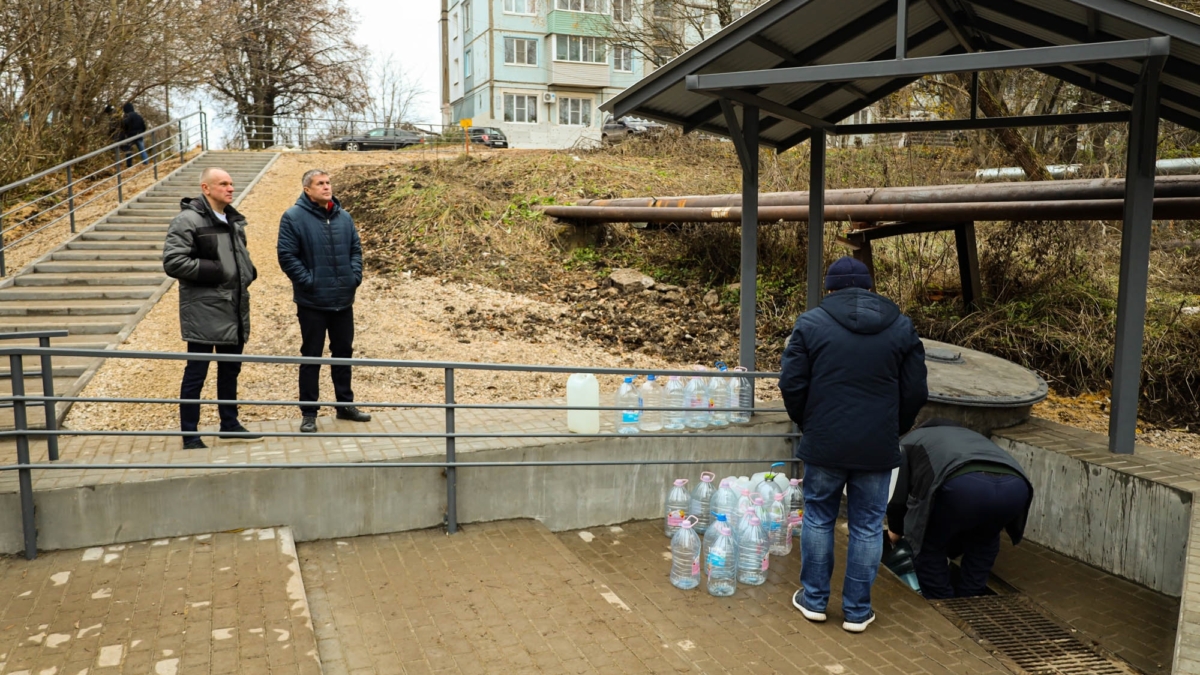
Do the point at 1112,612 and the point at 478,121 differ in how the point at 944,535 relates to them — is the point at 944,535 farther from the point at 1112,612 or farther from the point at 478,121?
the point at 478,121

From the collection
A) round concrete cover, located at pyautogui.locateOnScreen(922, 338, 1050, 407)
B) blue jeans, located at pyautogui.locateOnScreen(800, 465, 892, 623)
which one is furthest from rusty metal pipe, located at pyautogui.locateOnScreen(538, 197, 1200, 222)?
blue jeans, located at pyautogui.locateOnScreen(800, 465, 892, 623)

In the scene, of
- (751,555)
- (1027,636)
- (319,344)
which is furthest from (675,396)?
(1027,636)

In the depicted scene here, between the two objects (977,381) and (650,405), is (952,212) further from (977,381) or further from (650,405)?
(650,405)

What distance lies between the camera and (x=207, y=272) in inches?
209

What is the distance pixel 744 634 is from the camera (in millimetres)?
4344

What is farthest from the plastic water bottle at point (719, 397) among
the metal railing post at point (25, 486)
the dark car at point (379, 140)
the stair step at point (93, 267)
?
the dark car at point (379, 140)

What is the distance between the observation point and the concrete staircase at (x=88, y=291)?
761cm

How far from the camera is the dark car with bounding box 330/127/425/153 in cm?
3028

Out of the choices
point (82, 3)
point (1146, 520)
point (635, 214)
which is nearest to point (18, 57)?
point (82, 3)

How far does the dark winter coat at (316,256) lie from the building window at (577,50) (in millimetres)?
42028

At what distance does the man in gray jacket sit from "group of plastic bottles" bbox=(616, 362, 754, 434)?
2.65m

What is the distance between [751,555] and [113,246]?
10095mm

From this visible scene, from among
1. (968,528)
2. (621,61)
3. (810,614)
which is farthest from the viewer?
(621,61)

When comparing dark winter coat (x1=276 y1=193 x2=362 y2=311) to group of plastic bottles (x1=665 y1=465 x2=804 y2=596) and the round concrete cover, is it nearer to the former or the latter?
group of plastic bottles (x1=665 y1=465 x2=804 y2=596)
